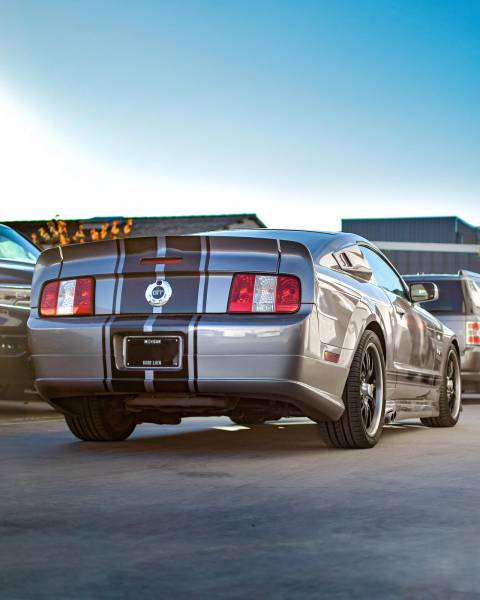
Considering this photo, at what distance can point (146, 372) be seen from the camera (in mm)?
6141

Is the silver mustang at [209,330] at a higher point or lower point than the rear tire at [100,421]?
higher

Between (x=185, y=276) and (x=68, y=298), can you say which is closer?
(x=185, y=276)

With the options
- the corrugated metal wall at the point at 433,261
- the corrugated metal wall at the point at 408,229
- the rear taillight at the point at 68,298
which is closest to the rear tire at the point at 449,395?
the rear taillight at the point at 68,298

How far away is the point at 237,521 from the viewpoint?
4262 millimetres

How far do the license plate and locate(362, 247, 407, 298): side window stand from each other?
207 cm

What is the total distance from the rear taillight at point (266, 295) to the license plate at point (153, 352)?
1.25 ft

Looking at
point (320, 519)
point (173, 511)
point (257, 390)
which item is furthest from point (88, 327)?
point (320, 519)

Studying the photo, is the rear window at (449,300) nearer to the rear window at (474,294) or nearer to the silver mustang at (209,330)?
the rear window at (474,294)

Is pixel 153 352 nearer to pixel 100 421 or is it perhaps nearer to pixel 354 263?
pixel 100 421

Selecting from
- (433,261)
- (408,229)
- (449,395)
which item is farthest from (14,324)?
(408,229)

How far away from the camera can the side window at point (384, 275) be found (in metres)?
7.83

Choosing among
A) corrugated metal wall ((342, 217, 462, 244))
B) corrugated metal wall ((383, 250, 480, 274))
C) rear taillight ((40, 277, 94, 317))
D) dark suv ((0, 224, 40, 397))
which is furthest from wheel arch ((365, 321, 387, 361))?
corrugated metal wall ((342, 217, 462, 244))

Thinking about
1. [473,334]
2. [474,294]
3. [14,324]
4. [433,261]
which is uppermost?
[474,294]

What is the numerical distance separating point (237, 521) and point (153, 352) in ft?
6.64
